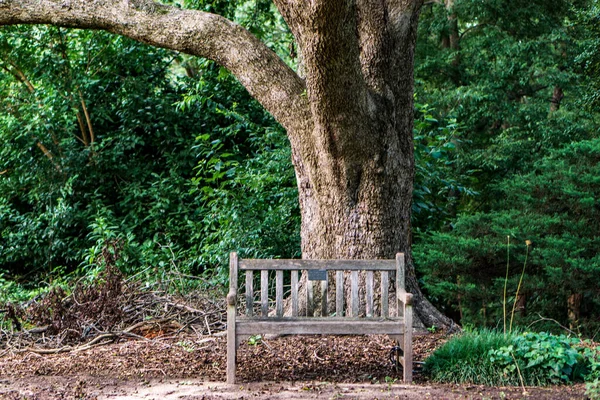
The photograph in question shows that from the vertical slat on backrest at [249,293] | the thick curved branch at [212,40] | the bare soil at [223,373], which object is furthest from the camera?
the thick curved branch at [212,40]

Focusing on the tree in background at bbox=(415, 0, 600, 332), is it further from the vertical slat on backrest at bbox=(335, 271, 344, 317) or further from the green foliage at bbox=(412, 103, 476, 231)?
the vertical slat on backrest at bbox=(335, 271, 344, 317)

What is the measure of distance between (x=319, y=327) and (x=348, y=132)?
202 centimetres

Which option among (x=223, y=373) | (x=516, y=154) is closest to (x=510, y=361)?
(x=223, y=373)

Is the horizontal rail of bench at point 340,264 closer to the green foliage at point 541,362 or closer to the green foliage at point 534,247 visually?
the green foliage at point 541,362

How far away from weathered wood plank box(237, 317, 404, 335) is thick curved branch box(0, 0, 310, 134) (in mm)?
2359

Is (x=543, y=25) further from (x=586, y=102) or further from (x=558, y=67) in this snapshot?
(x=586, y=102)

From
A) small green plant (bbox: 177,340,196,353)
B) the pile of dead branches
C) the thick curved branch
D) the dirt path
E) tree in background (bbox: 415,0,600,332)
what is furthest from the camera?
tree in background (bbox: 415,0,600,332)

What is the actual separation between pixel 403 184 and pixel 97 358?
3404 millimetres

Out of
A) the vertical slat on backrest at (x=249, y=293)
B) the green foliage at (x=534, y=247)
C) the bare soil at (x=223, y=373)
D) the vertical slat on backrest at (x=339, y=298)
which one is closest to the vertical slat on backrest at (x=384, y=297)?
the vertical slat on backrest at (x=339, y=298)

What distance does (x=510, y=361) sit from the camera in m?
5.42

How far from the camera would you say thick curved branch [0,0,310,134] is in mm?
7117

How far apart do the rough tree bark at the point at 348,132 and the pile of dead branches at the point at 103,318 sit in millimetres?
1494

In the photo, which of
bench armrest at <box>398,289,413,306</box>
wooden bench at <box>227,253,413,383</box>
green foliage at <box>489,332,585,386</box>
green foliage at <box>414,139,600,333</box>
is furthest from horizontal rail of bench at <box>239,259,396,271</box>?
green foliage at <box>414,139,600,333</box>

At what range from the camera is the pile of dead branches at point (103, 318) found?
727 cm
